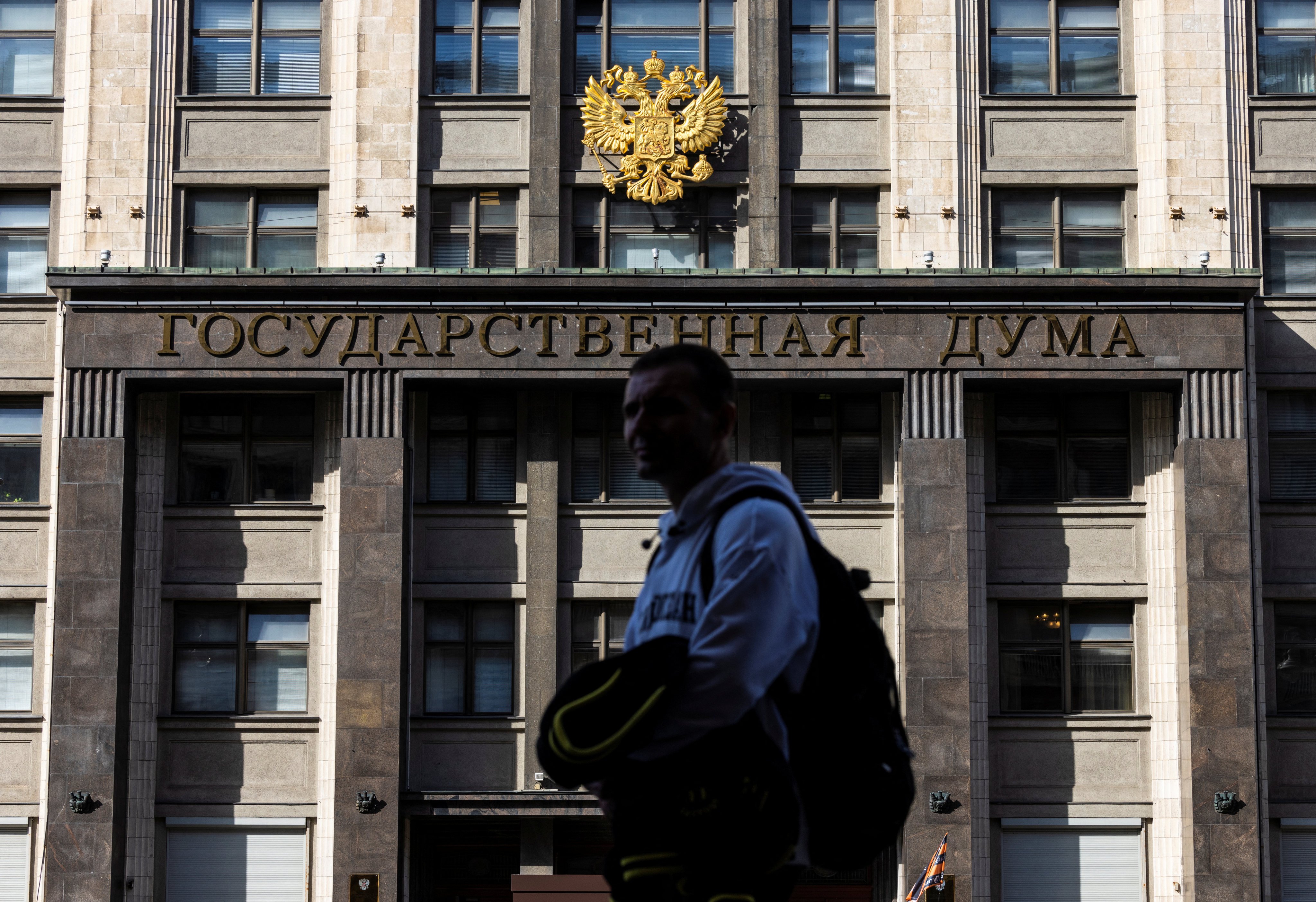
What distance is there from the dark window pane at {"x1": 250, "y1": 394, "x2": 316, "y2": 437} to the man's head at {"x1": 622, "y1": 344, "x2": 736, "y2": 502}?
2375 cm

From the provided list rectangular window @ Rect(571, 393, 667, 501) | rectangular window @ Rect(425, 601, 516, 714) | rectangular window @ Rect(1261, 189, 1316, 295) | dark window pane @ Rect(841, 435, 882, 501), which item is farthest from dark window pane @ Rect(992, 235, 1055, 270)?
rectangular window @ Rect(425, 601, 516, 714)

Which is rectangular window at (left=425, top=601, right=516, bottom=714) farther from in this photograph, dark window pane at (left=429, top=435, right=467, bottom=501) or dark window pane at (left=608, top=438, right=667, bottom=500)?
dark window pane at (left=608, top=438, right=667, bottom=500)

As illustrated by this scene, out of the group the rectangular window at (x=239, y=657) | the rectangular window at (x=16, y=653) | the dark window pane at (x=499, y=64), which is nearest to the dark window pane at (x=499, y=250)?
the dark window pane at (x=499, y=64)

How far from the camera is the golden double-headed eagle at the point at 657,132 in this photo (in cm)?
2672

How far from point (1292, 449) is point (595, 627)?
1190 centimetres

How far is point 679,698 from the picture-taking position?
3.62 m

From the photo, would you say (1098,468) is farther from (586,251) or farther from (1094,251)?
(586,251)

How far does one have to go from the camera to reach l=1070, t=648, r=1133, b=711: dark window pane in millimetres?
26641

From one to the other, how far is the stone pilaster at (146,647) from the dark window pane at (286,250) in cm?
284

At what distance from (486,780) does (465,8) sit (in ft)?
41.9

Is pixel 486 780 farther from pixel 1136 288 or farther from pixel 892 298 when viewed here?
pixel 1136 288

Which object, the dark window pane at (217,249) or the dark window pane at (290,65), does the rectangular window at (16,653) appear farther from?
the dark window pane at (290,65)

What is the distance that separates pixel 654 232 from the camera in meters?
27.2

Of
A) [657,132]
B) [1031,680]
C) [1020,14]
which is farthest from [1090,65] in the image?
[1031,680]
